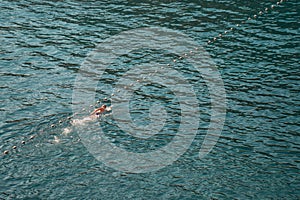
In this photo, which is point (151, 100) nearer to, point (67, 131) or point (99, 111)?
point (99, 111)

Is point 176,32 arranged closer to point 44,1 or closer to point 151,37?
point 151,37

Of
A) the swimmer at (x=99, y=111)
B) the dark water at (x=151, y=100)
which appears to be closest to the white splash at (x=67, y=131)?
the dark water at (x=151, y=100)

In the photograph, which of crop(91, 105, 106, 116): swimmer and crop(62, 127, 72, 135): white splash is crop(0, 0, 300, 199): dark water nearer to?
crop(62, 127, 72, 135): white splash

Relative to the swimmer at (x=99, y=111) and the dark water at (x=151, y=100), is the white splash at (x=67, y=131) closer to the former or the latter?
the dark water at (x=151, y=100)

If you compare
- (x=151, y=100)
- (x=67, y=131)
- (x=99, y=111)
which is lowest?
(x=67, y=131)

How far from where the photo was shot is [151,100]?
3928cm

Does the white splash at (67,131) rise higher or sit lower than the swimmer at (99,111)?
lower

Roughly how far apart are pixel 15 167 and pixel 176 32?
26.3 m

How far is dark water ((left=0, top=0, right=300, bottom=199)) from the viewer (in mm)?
29203

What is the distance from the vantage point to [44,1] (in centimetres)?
6112

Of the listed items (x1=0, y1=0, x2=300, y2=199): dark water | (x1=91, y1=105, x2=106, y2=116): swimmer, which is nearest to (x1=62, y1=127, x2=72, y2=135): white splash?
(x1=0, y1=0, x2=300, y2=199): dark water

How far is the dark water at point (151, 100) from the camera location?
29.2 m

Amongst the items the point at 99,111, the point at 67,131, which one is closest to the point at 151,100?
the point at 99,111

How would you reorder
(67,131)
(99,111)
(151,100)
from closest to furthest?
(67,131)
(99,111)
(151,100)
